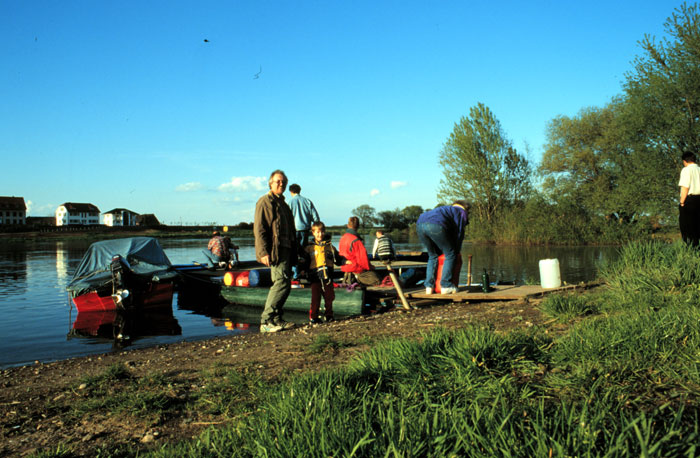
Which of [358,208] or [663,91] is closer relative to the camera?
[663,91]

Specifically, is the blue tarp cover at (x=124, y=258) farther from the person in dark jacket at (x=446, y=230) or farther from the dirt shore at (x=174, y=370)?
the person in dark jacket at (x=446, y=230)

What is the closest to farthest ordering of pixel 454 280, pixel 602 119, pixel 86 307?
pixel 454 280
pixel 86 307
pixel 602 119

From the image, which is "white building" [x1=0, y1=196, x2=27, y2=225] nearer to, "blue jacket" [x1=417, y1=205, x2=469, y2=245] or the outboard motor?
the outboard motor

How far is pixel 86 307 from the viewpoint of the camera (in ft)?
40.9

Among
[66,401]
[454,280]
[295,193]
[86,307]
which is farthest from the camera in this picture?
[86,307]

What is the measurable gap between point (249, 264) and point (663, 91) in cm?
2309

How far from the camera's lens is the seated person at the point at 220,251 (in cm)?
1720

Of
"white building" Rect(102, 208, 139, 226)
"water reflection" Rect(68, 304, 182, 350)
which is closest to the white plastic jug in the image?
"water reflection" Rect(68, 304, 182, 350)

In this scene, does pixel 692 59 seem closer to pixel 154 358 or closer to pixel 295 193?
pixel 295 193

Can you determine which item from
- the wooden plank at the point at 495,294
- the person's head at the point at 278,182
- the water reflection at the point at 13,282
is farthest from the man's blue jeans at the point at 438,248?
the water reflection at the point at 13,282

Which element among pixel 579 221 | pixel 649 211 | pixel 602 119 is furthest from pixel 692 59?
pixel 602 119

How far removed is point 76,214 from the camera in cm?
12950

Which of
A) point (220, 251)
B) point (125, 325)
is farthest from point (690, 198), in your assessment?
point (220, 251)

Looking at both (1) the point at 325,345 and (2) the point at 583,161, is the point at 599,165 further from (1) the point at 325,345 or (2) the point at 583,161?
(1) the point at 325,345
